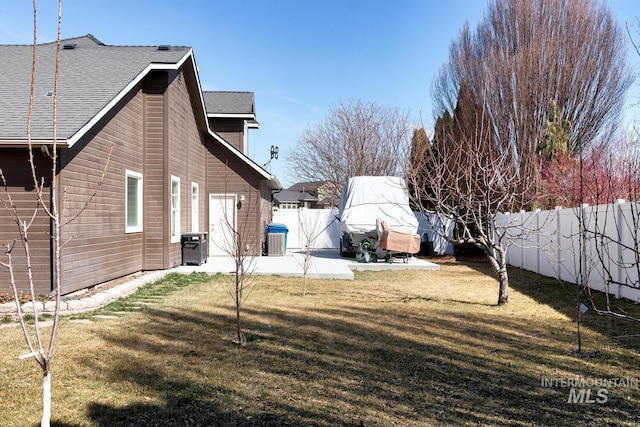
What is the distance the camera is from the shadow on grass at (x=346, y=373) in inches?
135

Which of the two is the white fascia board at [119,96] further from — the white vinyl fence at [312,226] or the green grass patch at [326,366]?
the white vinyl fence at [312,226]

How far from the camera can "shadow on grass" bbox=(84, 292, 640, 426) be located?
11.3ft

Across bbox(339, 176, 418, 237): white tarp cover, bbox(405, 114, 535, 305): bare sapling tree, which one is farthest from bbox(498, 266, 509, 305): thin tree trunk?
bbox(339, 176, 418, 237): white tarp cover

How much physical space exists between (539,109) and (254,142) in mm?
13102

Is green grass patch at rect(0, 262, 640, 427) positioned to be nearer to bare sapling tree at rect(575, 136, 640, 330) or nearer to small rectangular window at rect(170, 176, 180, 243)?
bare sapling tree at rect(575, 136, 640, 330)

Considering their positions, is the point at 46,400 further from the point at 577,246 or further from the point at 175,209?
the point at 577,246

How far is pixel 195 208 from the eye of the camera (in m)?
14.7

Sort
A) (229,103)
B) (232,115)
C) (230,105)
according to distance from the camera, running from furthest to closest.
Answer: (229,103) → (230,105) → (232,115)

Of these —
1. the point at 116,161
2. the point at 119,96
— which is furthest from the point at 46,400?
the point at 116,161

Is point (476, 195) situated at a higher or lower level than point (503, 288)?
higher

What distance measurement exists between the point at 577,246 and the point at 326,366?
8466 mm

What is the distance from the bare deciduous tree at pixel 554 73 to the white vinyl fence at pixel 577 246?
5.14 m

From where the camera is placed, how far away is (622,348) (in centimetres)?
534

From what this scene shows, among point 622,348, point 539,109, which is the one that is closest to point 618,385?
point 622,348
